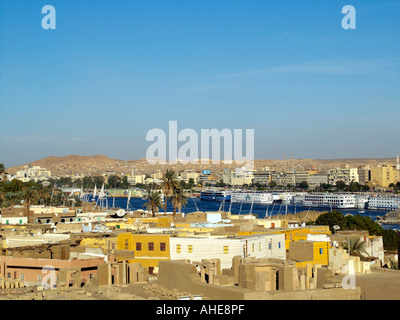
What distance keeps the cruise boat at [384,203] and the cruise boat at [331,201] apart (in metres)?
3.62

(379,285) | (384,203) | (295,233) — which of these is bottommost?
(384,203)

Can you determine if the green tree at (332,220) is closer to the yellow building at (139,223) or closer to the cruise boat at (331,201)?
the yellow building at (139,223)

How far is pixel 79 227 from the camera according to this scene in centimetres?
3250

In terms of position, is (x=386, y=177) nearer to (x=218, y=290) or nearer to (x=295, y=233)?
(x=295, y=233)

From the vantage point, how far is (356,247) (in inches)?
1162

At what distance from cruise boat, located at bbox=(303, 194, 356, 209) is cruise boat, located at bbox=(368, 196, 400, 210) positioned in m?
3.62

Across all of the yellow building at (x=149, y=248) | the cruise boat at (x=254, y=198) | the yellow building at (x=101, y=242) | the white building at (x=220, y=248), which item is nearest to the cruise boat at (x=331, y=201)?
the cruise boat at (x=254, y=198)

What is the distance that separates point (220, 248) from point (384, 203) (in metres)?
108

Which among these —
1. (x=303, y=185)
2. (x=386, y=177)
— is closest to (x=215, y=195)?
(x=303, y=185)

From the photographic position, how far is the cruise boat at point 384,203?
120787mm
